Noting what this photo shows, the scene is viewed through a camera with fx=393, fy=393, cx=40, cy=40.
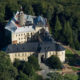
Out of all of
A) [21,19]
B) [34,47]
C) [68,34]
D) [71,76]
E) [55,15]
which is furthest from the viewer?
[55,15]

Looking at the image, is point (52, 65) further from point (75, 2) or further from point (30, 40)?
point (75, 2)

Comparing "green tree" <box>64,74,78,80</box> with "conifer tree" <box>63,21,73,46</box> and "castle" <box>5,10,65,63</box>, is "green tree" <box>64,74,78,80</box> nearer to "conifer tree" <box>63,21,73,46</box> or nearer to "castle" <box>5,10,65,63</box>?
"castle" <box>5,10,65,63</box>

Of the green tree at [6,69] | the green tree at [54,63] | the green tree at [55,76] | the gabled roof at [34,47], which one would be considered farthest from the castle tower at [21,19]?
the green tree at [55,76]

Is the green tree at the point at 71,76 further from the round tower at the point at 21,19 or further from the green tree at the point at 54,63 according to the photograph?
the round tower at the point at 21,19

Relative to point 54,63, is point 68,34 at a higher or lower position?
higher

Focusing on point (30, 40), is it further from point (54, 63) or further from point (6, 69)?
point (6, 69)

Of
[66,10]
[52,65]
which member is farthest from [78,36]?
[52,65]

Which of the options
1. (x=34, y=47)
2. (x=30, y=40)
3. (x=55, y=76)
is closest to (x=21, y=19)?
(x=30, y=40)

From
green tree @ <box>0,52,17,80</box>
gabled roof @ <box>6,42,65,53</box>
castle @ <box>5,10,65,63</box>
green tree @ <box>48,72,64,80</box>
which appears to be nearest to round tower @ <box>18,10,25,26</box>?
castle @ <box>5,10,65,63</box>
